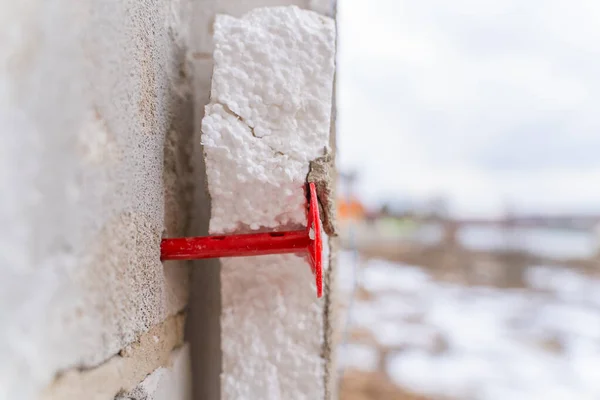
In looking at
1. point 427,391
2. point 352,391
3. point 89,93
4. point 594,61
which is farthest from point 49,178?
point 594,61

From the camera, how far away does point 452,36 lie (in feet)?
9.40

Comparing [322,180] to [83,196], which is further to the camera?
[322,180]

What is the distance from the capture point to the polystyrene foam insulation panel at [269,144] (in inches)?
20.3

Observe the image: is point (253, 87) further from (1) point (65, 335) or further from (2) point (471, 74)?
(2) point (471, 74)

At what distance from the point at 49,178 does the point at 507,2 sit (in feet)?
9.24

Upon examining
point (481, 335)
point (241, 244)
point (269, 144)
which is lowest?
point (481, 335)

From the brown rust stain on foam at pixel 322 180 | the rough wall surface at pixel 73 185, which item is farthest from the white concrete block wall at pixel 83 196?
the brown rust stain on foam at pixel 322 180

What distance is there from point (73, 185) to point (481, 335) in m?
2.42

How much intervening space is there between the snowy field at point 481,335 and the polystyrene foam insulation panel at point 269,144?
0.95 m

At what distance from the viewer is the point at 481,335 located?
2338 millimetres

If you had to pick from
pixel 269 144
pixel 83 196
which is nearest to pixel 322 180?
pixel 269 144

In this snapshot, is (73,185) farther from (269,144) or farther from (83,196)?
(269,144)

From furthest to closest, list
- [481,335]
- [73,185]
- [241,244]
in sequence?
[481,335] < [241,244] < [73,185]

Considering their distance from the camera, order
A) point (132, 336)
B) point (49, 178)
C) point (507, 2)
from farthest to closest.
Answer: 1. point (507, 2)
2. point (132, 336)
3. point (49, 178)
